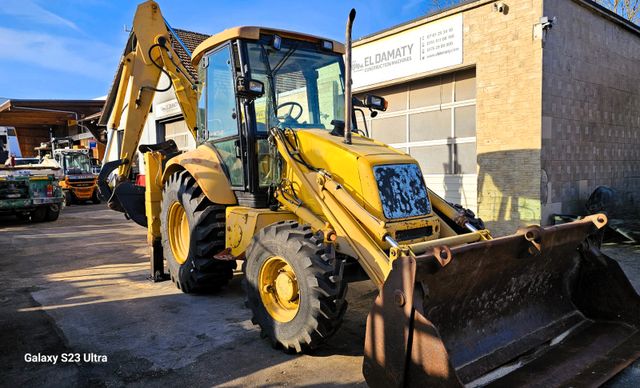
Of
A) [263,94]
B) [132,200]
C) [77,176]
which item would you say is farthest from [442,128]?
[77,176]

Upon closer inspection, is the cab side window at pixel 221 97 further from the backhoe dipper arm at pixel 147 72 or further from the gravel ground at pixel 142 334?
the gravel ground at pixel 142 334

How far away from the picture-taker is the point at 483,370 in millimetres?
3238

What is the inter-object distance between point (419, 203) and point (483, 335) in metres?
1.24

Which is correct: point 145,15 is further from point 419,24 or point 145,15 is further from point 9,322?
point 419,24

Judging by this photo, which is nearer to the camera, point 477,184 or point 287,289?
point 287,289

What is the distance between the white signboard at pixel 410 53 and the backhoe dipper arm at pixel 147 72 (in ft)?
16.4

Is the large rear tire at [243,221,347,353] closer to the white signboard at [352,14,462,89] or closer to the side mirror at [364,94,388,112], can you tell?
the side mirror at [364,94,388,112]

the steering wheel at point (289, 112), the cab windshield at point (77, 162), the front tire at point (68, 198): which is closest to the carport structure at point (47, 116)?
the cab windshield at point (77, 162)

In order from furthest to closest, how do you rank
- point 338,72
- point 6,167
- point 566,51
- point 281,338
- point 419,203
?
1. point 6,167
2. point 566,51
3. point 338,72
4. point 419,203
5. point 281,338

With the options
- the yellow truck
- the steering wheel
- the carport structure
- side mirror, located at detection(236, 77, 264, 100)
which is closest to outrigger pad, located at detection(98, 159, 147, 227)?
the steering wheel

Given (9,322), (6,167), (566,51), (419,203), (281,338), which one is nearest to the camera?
(281,338)

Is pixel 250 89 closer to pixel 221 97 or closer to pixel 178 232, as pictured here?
pixel 221 97

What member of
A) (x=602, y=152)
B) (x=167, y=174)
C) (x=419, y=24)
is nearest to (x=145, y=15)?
(x=167, y=174)

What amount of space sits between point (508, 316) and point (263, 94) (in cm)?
292
